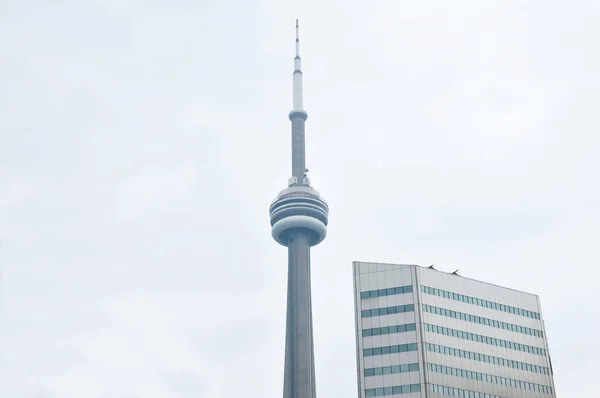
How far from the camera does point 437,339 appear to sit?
426ft

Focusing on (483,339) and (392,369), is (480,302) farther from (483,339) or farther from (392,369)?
(392,369)

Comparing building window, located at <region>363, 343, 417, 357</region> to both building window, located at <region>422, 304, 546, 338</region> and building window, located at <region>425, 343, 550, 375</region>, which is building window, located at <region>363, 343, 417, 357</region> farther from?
building window, located at <region>422, 304, 546, 338</region>

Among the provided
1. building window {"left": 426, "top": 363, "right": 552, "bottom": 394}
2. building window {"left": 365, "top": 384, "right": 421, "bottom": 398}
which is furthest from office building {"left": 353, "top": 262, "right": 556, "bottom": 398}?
building window {"left": 365, "top": 384, "right": 421, "bottom": 398}

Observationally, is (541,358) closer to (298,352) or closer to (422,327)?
(422,327)

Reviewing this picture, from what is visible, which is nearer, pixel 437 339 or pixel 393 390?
pixel 393 390

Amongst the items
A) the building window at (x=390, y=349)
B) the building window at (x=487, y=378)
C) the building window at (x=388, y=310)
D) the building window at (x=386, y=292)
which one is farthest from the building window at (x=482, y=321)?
the building window at (x=487, y=378)

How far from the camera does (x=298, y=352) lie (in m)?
199

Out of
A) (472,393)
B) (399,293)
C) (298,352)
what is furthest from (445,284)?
(298,352)

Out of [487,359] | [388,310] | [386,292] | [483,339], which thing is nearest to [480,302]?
[483,339]

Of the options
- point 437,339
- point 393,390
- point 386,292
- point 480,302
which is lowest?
point 393,390

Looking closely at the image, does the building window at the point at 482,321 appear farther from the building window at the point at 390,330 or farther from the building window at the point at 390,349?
the building window at the point at 390,349

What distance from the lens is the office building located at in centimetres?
12719

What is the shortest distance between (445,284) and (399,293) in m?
10.3

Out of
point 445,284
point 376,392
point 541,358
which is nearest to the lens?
point 376,392
